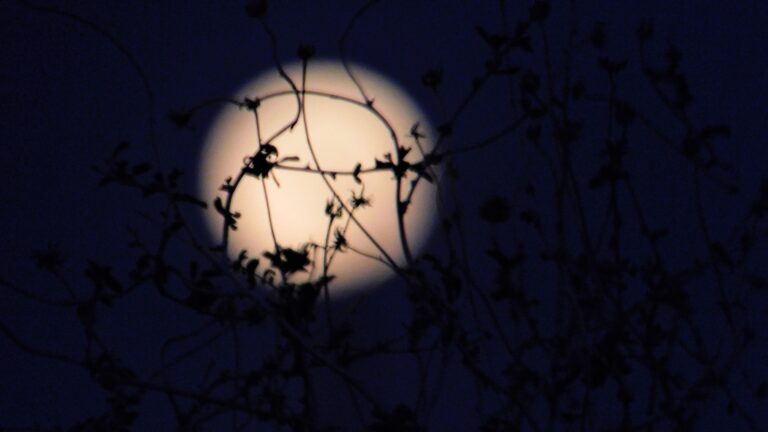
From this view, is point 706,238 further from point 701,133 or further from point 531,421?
point 531,421

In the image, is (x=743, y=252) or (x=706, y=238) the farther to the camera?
(x=743, y=252)

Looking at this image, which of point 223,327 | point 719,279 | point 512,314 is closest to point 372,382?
point 512,314

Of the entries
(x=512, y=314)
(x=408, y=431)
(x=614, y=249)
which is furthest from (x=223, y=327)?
(x=614, y=249)

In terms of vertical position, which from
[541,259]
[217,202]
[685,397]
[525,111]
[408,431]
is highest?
[525,111]

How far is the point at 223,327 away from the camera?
2449 millimetres

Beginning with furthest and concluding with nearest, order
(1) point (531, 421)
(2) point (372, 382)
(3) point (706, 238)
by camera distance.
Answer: (2) point (372, 382) → (3) point (706, 238) → (1) point (531, 421)

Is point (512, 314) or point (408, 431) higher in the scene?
point (512, 314)

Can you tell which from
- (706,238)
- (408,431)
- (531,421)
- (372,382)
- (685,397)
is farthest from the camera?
(372,382)

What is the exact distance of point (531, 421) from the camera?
7.20ft

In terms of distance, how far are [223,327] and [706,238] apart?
127cm

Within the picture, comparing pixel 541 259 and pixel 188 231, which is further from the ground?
pixel 541 259

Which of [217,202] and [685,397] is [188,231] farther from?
[685,397]

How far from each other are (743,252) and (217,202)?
5.03 ft

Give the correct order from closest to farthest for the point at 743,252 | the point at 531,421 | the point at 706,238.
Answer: the point at 531,421 < the point at 706,238 < the point at 743,252
